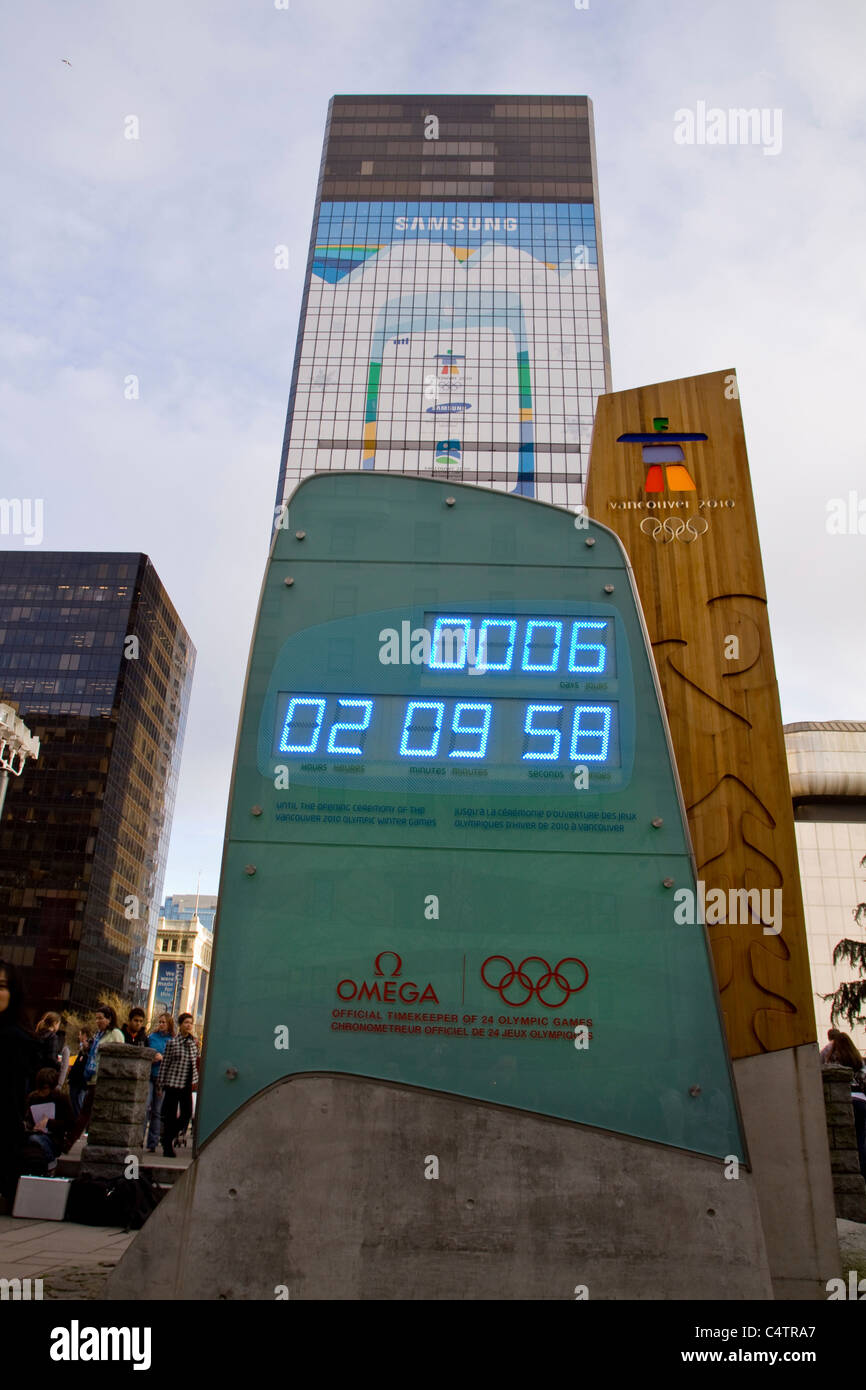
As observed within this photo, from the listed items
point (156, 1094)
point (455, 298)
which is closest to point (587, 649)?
point (156, 1094)

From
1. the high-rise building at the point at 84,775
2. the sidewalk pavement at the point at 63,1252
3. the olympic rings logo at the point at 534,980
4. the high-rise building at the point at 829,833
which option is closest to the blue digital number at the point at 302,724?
the olympic rings logo at the point at 534,980

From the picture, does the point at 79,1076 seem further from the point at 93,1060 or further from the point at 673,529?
the point at 673,529

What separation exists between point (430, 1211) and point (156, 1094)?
25.0 feet

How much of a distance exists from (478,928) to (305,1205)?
210cm

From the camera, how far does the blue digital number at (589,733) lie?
686cm

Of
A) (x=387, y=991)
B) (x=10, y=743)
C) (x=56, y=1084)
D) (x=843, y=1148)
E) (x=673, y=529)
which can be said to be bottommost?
(x=843, y=1148)

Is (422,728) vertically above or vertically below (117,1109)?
above

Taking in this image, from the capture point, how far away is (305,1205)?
19.0 ft

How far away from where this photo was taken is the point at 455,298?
8238 cm

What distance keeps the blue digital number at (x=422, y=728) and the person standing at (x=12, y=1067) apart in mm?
4143

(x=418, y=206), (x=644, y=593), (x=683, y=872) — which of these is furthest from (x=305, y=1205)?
(x=418, y=206)

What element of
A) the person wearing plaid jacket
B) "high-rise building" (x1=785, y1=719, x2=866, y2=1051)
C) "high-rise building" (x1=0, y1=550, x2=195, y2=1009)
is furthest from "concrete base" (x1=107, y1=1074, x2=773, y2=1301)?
"high-rise building" (x1=0, y1=550, x2=195, y2=1009)

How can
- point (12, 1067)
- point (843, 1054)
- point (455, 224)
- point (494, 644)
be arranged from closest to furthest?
point (494, 644) < point (12, 1067) < point (843, 1054) < point (455, 224)

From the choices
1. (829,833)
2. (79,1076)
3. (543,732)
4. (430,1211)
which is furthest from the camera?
(829,833)
